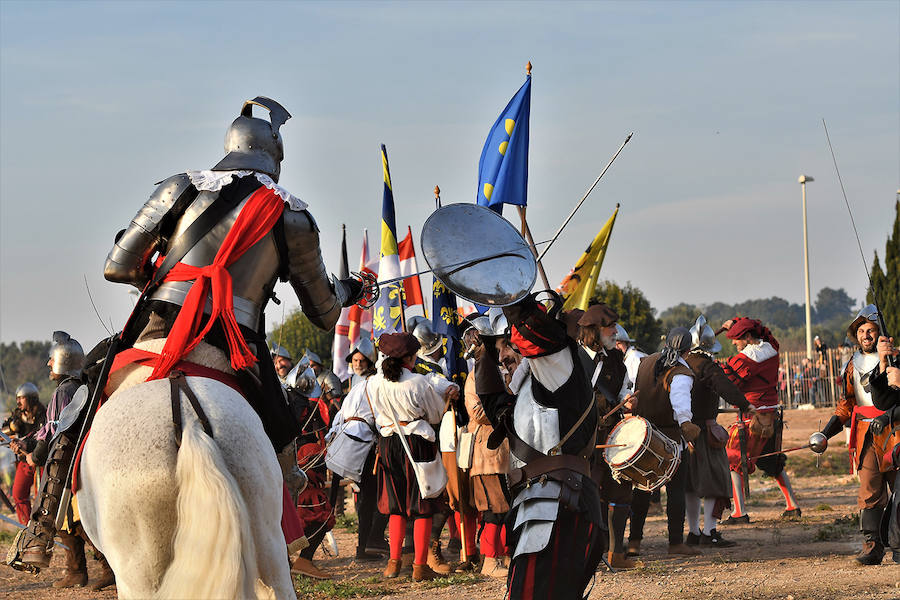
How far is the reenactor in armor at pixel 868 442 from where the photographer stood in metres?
9.74

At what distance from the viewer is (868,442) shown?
9828mm

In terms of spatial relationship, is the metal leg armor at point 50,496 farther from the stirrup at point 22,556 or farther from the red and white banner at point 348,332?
the red and white banner at point 348,332

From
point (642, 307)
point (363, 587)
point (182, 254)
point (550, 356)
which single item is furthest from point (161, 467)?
point (642, 307)

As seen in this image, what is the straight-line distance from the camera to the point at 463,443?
10.2 metres

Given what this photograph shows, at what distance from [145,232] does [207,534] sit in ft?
4.87

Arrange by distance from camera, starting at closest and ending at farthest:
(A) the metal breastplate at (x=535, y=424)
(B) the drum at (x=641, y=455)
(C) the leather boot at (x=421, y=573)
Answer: (A) the metal breastplate at (x=535, y=424) → (B) the drum at (x=641, y=455) → (C) the leather boot at (x=421, y=573)

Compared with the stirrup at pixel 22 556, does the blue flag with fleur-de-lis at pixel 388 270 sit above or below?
above

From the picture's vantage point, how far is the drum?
23.4ft

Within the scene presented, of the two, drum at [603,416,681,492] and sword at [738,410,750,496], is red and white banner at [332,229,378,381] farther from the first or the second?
drum at [603,416,681,492]

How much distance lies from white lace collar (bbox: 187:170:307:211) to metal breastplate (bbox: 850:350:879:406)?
A: 6.33m

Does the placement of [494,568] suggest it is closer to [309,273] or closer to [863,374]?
[863,374]

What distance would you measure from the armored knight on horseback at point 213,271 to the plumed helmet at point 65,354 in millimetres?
5523

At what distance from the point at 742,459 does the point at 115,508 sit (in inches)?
418

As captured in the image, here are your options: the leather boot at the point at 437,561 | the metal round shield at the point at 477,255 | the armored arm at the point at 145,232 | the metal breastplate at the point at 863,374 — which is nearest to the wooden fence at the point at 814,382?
the metal breastplate at the point at 863,374
